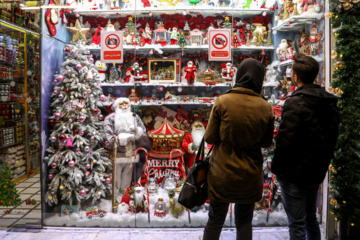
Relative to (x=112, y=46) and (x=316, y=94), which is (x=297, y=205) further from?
(x=112, y=46)

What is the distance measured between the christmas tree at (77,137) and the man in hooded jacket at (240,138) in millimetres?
1883

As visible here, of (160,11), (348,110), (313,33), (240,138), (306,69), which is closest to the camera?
(240,138)

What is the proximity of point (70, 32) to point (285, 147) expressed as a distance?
9.32 ft

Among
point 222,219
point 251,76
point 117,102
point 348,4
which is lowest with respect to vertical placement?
point 222,219

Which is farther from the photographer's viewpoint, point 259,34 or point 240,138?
point 259,34

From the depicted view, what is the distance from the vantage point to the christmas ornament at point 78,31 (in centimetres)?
353

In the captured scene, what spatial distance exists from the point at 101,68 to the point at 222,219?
2.28 m

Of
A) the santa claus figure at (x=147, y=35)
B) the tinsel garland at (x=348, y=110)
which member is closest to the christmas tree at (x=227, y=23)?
the santa claus figure at (x=147, y=35)

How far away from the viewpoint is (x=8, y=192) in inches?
144

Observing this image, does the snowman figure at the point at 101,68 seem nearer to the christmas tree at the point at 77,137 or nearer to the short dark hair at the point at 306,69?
the christmas tree at the point at 77,137

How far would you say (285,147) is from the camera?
2074 millimetres

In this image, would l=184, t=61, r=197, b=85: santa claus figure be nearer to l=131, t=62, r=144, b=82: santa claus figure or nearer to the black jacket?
l=131, t=62, r=144, b=82: santa claus figure

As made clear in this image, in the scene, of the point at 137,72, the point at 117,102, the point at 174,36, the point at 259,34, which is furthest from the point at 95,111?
the point at 259,34

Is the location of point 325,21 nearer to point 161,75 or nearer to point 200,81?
point 200,81
